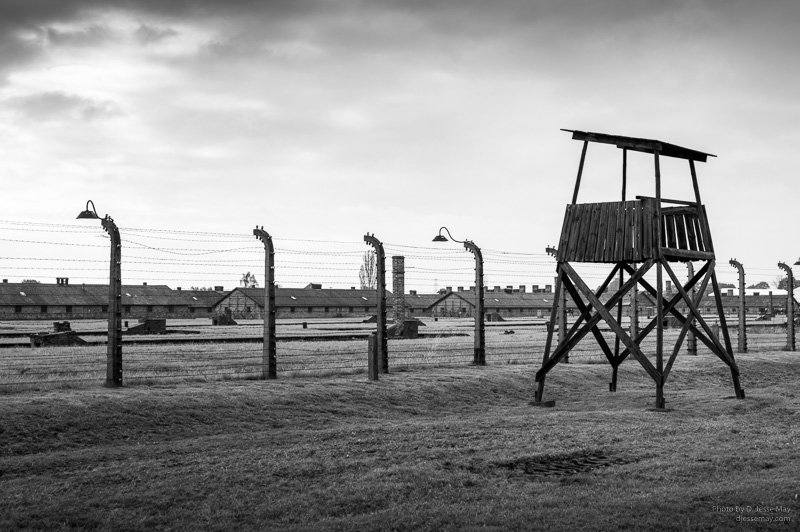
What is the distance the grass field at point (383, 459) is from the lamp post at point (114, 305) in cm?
48

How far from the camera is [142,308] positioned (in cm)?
9881

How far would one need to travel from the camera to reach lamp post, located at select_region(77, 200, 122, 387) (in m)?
16.2

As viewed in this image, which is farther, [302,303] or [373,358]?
[302,303]

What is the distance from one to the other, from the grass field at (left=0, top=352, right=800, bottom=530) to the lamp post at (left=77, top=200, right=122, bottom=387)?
483mm

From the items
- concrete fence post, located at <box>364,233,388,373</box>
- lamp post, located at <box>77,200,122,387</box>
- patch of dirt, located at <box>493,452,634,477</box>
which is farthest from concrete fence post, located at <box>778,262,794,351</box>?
lamp post, located at <box>77,200,122,387</box>

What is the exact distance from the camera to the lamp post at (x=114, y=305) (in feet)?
53.1

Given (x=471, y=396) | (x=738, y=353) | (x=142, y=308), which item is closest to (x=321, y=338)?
(x=738, y=353)

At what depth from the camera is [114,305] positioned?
53.9ft

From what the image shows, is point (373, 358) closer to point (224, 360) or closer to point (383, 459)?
point (383, 459)

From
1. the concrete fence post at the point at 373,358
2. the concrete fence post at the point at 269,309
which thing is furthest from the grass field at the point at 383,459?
the concrete fence post at the point at 269,309

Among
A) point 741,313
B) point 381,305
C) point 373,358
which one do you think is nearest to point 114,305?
point 373,358

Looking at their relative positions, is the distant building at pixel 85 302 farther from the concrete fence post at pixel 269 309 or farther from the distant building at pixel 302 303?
the concrete fence post at pixel 269 309

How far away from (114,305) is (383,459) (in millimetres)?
7805

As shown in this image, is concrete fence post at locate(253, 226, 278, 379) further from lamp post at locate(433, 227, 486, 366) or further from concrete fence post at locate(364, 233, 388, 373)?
lamp post at locate(433, 227, 486, 366)
